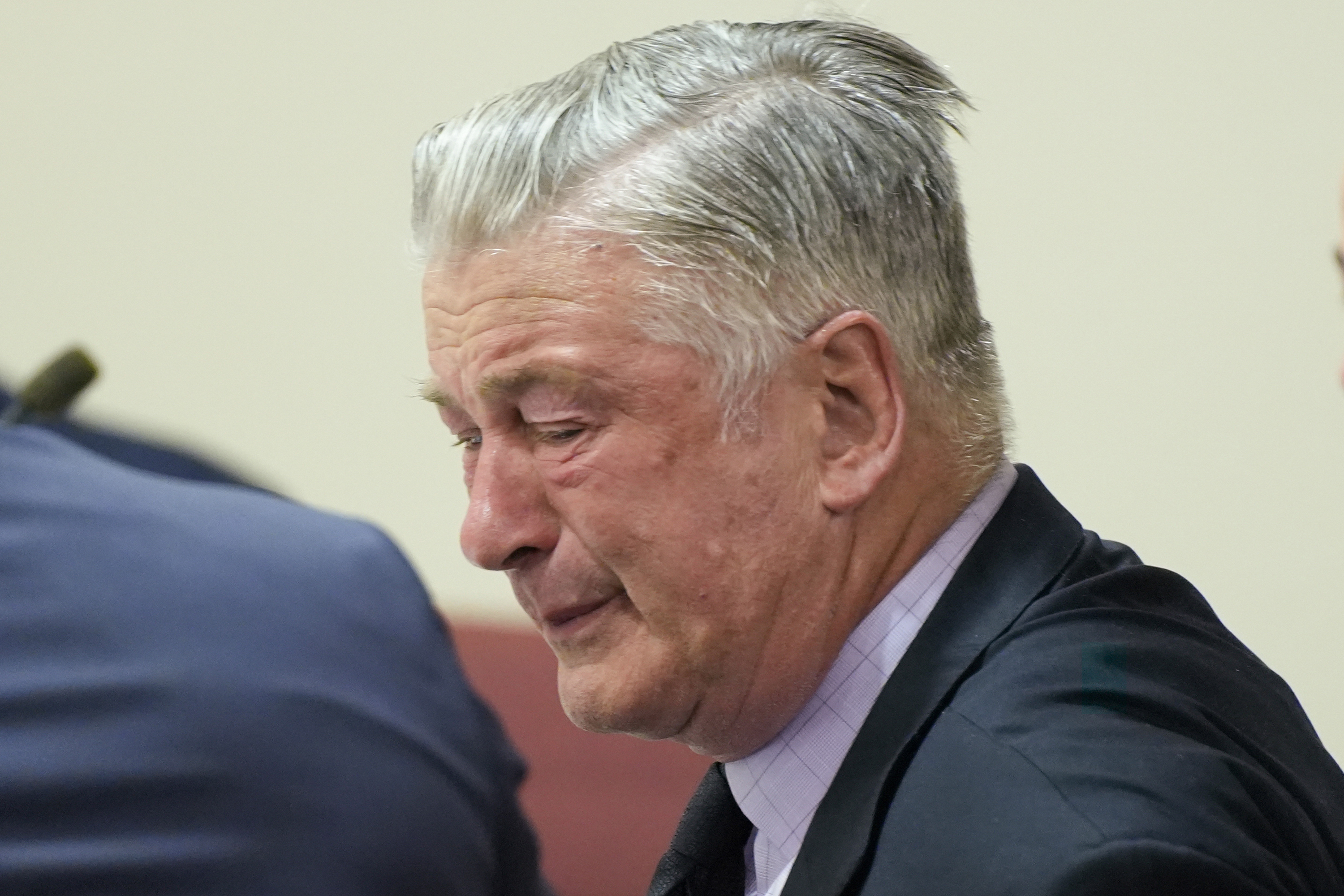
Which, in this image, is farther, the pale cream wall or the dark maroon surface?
the dark maroon surface

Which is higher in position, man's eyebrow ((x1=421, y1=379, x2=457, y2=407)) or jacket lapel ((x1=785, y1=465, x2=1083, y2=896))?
man's eyebrow ((x1=421, y1=379, x2=457, y2=407))

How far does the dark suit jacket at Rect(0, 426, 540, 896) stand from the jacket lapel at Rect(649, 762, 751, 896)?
0.83 feet

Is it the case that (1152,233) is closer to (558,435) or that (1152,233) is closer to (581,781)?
(558,435)

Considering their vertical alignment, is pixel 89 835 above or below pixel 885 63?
below

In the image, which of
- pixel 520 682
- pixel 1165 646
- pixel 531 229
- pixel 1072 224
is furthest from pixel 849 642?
pixel 520 682

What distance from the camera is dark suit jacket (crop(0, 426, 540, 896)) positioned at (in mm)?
1014

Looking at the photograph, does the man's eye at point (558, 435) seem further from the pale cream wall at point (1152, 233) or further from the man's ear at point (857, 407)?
the pale cream wall at point (1152, 233)

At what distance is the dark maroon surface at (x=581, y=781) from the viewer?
1.75 meters

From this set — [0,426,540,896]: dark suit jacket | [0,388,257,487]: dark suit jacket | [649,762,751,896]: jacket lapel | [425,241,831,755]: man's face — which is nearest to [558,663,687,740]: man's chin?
[425,241,831,755]: man's face

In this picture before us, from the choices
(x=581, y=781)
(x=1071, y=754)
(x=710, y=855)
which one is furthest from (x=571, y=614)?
(x=581, y=781)

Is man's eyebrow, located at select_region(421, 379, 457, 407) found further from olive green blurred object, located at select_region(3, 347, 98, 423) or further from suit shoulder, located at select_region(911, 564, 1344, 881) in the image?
suit shoulder, located at select_region(911, 564, 1344, 881)

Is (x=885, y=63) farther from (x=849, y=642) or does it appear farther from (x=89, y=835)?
(x=89, y=835)

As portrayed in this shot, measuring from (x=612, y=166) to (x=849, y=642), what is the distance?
344 millimetres

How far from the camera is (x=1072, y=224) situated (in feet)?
4.85
